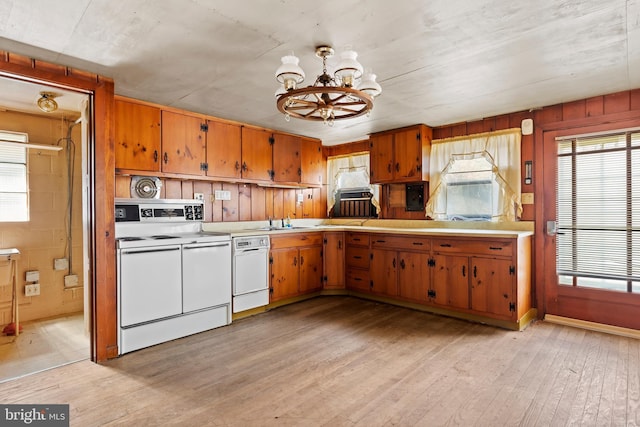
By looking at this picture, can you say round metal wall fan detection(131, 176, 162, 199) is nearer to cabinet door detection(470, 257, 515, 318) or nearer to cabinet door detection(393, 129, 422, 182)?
cabinet door detection(393, 129, 422, 182)

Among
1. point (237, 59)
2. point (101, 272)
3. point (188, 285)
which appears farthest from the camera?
point (188, 285)

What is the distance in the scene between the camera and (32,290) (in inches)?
146

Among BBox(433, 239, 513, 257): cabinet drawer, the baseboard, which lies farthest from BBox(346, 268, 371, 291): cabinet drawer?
the baseboard

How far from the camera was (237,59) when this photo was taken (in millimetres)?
2576

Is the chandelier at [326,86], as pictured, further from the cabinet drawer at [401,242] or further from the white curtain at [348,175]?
the white curtain at [348,175]

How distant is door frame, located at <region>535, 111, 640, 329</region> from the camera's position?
130 inches

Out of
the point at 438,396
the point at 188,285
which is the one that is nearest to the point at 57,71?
the point at 188,285

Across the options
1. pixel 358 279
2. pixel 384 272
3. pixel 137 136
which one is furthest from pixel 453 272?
pixel 137 136

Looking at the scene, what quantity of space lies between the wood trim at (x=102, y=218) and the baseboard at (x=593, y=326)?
4201 millimetres

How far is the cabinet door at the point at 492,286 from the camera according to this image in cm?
343

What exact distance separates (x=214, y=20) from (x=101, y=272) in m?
2.13

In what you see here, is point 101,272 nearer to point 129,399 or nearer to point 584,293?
point 129,399

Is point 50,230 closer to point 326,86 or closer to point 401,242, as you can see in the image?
point 326,86

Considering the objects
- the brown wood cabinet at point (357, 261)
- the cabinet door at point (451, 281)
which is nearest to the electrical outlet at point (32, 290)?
the brown wood cabinet at point (357, 261)
